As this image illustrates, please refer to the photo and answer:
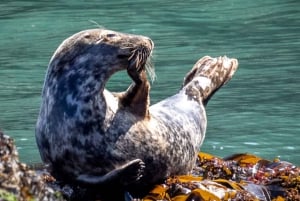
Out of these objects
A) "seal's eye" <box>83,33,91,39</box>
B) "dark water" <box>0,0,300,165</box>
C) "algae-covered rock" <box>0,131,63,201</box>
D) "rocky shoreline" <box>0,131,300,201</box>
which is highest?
"algae-covered rock" <box>0,131,63,201</box>

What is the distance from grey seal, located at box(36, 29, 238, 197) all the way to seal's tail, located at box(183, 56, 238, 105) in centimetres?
109

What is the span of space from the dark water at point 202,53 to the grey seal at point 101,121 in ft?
2.62

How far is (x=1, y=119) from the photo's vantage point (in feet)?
30.1

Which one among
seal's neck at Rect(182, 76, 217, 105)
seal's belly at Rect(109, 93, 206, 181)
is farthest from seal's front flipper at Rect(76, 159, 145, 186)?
seal's neck at Rect(182, 76, 217, 105)

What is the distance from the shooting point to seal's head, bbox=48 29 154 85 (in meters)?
5.59

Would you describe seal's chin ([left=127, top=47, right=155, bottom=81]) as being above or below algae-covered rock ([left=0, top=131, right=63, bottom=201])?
below

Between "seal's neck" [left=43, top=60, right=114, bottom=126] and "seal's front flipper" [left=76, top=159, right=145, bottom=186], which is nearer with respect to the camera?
"seal's front flipper" [left=76, top=159, right=145, bottom=186]

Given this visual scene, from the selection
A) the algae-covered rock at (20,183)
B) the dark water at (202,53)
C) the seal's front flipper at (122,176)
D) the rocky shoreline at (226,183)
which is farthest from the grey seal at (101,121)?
the algae-covered rock at (20,183)

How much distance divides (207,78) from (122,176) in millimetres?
2230

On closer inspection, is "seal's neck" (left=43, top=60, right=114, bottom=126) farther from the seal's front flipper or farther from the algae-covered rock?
the algae-covered rock

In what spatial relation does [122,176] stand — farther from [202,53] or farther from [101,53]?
[202,53]

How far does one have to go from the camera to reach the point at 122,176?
5.25 m

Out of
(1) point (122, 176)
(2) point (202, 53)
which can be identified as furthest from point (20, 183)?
(2) point (202, 53)

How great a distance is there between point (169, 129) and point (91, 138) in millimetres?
801
